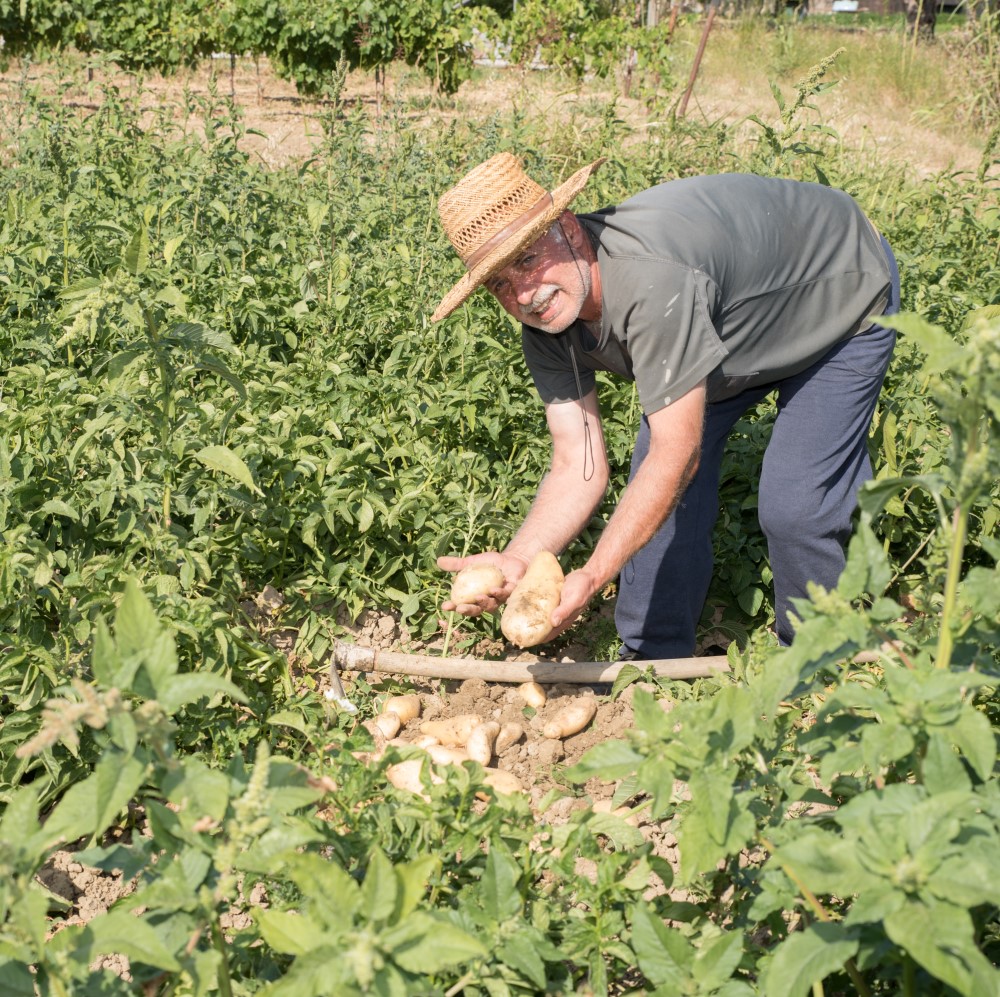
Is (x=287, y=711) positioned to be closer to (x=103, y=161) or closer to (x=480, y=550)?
(x=480, y=550)

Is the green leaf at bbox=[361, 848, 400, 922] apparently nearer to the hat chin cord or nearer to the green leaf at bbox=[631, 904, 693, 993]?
the green leaf at bbox=[631, 904, 693, 993]

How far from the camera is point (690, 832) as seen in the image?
1588 millimetres

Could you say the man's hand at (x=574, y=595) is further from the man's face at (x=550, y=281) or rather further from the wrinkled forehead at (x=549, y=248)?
the wrinkled forehead at (x=549, y=248)

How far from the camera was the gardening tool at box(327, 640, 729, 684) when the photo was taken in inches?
132

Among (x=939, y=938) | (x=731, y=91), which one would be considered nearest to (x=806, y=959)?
(x=939, y=938)

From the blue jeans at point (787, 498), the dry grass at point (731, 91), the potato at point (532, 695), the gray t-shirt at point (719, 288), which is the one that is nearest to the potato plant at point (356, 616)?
the blue jeans at point (787, 498)

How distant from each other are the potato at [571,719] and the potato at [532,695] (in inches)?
3.6

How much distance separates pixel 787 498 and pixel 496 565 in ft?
3.00

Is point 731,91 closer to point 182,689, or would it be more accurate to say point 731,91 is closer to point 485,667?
point 485,667

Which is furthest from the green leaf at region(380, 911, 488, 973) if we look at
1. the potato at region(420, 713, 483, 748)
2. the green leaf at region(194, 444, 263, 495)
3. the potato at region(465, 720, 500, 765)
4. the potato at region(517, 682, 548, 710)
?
the potato at region(517, 682, 548, 710)

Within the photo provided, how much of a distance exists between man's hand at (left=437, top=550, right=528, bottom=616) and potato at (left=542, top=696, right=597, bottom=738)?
1.25ft

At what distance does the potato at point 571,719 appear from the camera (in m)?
3.25

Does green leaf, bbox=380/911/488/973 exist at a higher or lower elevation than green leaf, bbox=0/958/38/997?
higher

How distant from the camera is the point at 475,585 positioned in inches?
120
